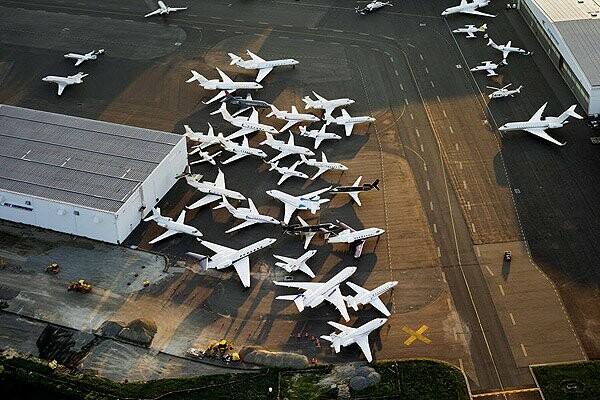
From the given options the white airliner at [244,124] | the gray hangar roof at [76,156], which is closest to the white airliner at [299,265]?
the gray hangar roof at [76,156]

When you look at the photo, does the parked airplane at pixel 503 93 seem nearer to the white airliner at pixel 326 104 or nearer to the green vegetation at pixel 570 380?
the white airliner at pixel 326 104

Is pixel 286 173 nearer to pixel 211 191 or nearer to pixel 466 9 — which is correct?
pixel 211 191

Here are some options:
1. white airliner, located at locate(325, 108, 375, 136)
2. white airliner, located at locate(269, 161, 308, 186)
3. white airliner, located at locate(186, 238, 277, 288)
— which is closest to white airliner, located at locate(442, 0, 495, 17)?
white airliner, located at locate(325, 108, 375, 136)

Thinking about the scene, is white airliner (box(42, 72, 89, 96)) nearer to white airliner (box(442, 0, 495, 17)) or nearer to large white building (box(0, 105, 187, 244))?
large white building (box(0, 105, 187, 244))

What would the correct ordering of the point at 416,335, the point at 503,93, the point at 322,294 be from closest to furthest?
the point at 416,335 < the point at 322,294 < the point at 503,93

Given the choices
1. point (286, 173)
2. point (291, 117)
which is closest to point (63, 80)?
point (291, 117)

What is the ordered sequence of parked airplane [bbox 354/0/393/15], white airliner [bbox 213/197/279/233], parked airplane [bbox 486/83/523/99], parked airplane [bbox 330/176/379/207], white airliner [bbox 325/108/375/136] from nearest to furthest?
white airliner [bbox 213/197/279/233] → parked airplane [bbox 330/176/379/207] → white airliner [bbox 325/108/375/136] → parked airplane [bbox 486/83/523/99] → parked airplane [bbox 354/0/393/15]

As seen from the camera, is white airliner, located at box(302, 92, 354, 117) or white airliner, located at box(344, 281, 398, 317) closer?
white airliner, located at box(344, 281, 398, 317)
